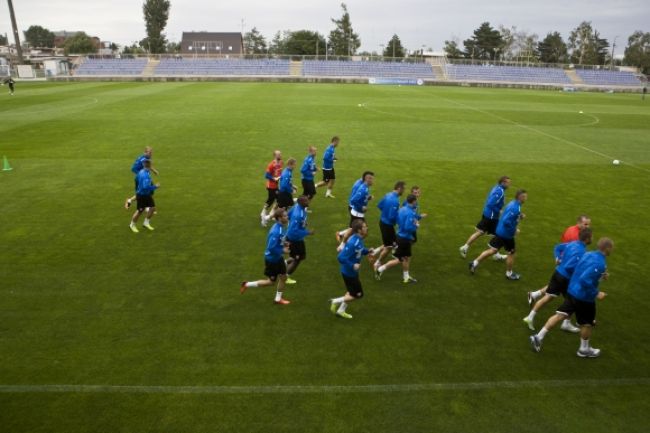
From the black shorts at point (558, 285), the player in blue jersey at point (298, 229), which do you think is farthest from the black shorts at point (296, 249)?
the black shorts at point (558, 285)

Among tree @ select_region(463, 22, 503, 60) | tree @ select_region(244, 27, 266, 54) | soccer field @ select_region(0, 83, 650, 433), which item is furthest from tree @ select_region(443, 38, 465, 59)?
soccer field @ select_region(0, 83, 650, 433)

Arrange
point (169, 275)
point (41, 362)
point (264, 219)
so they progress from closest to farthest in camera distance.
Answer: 1. point (41, 362)
2. point (169, 275)
3. point (264, 219)

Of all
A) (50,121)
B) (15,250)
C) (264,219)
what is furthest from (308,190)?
(50,121)

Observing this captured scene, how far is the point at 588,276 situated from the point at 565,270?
99cm

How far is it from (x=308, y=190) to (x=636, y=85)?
81.9 meters

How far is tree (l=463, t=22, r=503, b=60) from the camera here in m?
105

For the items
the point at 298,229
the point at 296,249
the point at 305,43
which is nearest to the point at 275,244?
the point at 298,229

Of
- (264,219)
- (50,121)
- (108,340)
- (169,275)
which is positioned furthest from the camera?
(50,121)

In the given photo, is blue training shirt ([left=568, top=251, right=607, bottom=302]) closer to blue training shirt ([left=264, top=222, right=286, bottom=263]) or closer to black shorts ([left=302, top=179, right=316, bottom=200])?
blue training shirt ([left=264, top=222, right=286, bottom=263])

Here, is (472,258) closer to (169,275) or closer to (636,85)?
(169,275)

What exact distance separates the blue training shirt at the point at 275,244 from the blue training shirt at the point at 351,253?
1224 mm

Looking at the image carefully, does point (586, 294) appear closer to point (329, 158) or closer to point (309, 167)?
point (309, 167)

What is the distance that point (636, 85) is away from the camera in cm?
7388

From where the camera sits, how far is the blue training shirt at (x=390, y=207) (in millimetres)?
9930
